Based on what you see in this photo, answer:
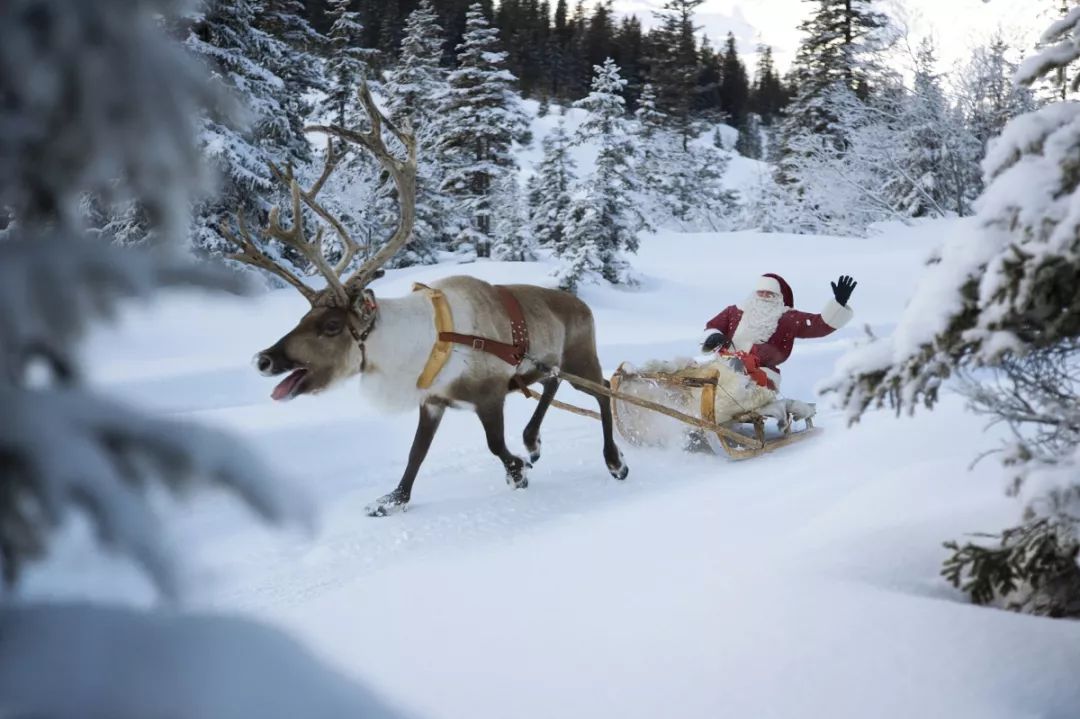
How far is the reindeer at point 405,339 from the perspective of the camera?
4082mm

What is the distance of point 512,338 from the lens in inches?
190

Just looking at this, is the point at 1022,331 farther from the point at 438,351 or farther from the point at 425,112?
the point at 425,112

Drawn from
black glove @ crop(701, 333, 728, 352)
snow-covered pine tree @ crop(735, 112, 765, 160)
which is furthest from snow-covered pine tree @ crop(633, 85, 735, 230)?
black glove @ crop(701, 333, 728, 352)

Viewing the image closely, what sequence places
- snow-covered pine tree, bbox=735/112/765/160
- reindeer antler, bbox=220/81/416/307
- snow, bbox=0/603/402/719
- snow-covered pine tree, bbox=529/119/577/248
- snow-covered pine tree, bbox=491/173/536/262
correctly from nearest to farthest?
snow, bbox=0/603/402/719
reindeer antler, bbox=220/81/416/307
snow-covered pine tree, bbox=529/119/577/248
snow-covered pine tree, bbox=491/173/536/262
snow-covered pine tree, bbox=735/112/765/160

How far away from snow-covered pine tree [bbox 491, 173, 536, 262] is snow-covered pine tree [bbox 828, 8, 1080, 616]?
747 inches

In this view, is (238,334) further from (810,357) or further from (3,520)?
(3,520)

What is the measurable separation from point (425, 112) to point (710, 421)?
2021cm

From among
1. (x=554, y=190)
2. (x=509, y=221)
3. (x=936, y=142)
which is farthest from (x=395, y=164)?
(x=509, y=221)

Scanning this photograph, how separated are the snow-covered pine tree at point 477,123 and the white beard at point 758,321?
15.8 metres

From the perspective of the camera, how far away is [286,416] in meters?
5.91

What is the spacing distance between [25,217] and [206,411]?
6.12 meters

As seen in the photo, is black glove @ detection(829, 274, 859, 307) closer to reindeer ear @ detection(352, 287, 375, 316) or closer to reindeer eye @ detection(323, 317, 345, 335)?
reindeer ear @ detection(352, 287, 375, 316)

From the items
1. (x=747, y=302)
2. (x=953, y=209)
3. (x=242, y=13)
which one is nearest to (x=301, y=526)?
(x=747, y=302)

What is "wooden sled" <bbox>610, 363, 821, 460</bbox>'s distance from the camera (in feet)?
17.1
